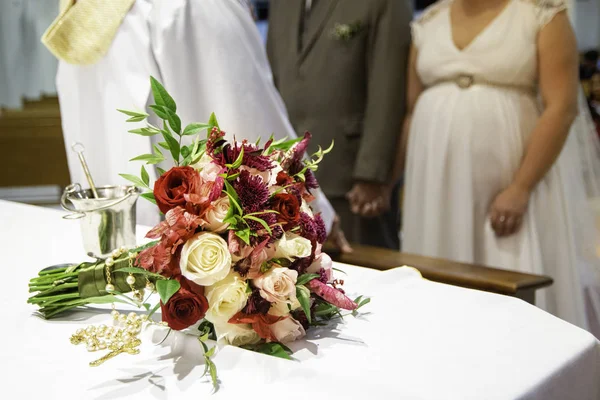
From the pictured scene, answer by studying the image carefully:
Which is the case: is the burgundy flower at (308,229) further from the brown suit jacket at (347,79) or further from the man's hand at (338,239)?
the brown suit jacket at (347,79)

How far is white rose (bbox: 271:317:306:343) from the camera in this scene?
0.94 meters

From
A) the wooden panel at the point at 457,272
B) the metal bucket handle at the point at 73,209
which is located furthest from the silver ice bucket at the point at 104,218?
the wooden panel at the point at 457,272

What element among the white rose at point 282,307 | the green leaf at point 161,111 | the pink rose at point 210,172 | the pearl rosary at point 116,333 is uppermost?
the green leaf at point 161,111

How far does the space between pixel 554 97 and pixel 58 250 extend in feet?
5.72

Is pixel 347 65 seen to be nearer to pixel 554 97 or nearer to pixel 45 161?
pixel 554 97

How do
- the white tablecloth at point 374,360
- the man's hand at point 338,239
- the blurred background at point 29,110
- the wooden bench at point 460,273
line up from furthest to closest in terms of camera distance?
the blurred background at point 29,110 < the man's hand at point 338,239 < the wooden bench at point 460,273 < the white tablecloth at point 374,360

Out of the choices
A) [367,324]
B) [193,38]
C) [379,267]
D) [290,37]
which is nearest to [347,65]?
[290,37]

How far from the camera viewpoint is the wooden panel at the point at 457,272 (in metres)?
1.93

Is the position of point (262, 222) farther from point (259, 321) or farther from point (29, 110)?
point (29, 110)

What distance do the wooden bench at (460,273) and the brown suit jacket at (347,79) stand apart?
2.14ft

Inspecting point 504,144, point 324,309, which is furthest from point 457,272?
point 324,309

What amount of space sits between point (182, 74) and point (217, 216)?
0.85 meters

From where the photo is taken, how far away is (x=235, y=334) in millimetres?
938

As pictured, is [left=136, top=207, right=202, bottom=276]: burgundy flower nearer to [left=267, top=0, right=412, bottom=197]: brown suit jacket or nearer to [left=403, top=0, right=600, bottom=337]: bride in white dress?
[left=403, top=0, right=600, bottom=337]: bride in white dress
